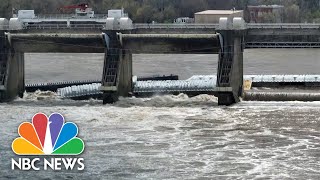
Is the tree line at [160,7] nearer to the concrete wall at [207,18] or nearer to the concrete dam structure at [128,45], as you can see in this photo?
the concrete wall at [207,18]

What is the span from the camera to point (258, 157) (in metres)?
30.3

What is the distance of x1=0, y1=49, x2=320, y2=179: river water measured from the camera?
2817 cm

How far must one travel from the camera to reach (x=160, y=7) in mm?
110312

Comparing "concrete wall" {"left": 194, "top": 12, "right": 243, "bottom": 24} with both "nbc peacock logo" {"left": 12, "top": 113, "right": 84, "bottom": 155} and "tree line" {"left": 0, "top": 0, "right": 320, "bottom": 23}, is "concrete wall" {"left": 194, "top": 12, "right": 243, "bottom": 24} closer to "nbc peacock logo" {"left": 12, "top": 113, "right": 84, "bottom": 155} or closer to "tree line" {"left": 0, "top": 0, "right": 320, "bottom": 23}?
"tree line" {"left": 0, "top": 0, "right": 320, "bottom": 23}

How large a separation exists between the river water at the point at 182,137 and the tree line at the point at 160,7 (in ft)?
181

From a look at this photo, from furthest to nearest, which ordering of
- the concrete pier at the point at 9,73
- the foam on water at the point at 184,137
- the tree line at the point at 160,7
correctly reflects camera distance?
the tree line at the point at 160,7, the concrete pier at the point at 9,73, the foam on water at the point at 184,137

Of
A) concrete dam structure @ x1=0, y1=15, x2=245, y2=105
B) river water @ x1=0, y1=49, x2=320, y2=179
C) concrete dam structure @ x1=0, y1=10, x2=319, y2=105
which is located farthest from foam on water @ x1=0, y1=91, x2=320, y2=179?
concrete dam structure @ x1=0, y1=10, x2=319, y2=105

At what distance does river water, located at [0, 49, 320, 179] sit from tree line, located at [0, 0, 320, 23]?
2174 inches

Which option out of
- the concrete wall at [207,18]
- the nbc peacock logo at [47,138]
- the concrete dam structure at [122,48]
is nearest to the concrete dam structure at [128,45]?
the concrete dam structure at [122,48]

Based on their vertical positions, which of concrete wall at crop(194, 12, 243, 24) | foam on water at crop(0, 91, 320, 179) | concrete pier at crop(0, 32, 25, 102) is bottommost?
foam on water at crop(0, 91, 320, 179)

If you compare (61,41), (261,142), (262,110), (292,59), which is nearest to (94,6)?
(292,59)

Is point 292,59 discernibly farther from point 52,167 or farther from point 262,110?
point 52,167

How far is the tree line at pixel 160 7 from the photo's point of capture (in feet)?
334

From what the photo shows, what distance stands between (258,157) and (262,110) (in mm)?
10850
